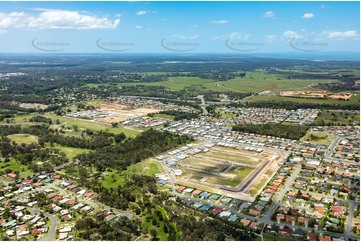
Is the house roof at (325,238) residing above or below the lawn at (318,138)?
below

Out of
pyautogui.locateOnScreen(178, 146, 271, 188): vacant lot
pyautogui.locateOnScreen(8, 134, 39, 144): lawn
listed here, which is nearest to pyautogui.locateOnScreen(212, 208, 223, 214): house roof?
pyautogui.locateOnScreen(178, 146, 271, 188): vacant lot

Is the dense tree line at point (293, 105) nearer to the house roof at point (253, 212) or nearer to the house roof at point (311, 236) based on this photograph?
the house roof at point (253, 212)

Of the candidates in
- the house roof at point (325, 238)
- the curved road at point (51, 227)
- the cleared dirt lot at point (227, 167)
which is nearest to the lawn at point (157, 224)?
the curved road at point (51, 227)

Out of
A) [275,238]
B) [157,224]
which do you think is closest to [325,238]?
[275,238]

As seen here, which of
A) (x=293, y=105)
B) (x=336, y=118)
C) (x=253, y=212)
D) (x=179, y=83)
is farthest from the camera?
(x=179, y=83)

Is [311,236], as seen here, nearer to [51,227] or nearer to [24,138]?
[51,227]

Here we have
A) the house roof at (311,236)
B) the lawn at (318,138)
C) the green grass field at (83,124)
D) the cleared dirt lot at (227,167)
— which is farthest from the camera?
the green grass field at (83,124)

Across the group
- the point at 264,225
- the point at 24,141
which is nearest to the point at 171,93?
the point at 24,141

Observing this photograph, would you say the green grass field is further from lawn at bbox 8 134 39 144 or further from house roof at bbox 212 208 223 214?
house roof at bbox 212 208 223 214
